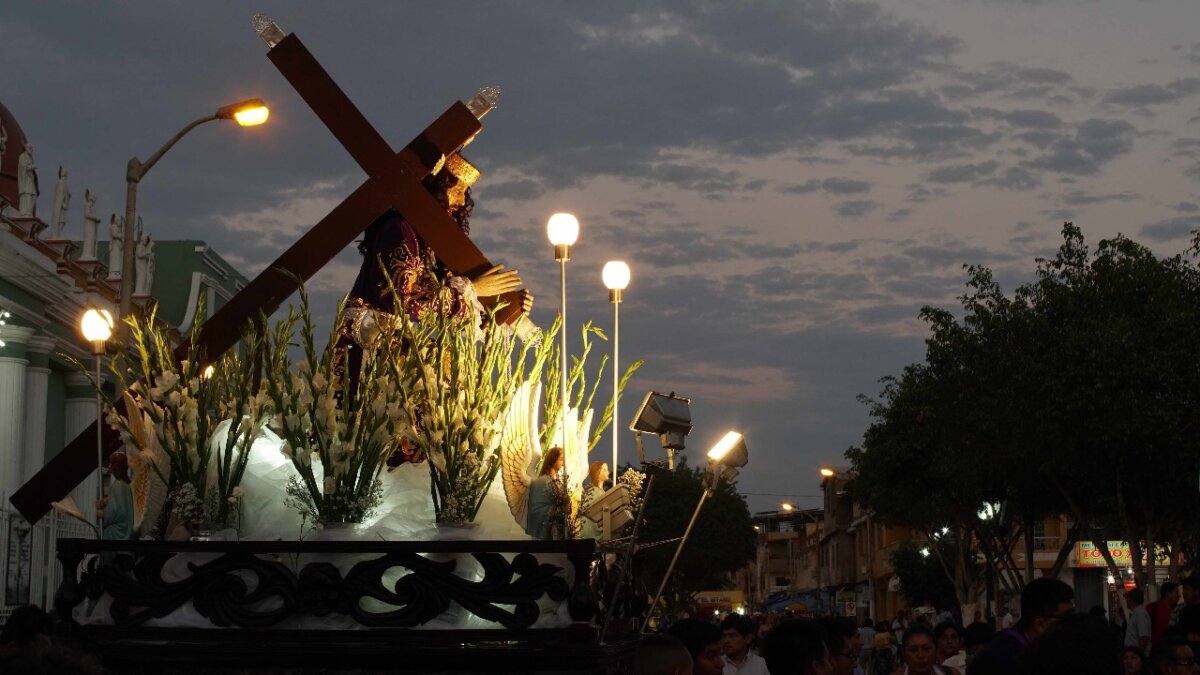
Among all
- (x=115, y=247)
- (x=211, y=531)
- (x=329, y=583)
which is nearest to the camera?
(x=329, y=583)

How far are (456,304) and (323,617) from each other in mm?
2387

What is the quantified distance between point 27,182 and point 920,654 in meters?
23.6

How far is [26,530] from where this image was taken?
20.3 m

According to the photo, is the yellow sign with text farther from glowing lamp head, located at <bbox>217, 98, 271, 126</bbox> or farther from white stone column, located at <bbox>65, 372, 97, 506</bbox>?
glowing lamp head, located at <bbox>217, 98, 271, 126</bbox>

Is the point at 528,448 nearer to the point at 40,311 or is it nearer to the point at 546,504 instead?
the point at 546,504

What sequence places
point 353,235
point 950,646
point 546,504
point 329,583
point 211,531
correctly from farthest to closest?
1. point 950,646
2. point 353,235
3. point 211,531
4. point 546,504
5. point 329,583

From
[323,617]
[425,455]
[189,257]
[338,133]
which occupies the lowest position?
[323,617]

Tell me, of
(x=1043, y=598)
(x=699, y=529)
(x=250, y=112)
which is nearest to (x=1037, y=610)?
(x=1043, y=598)

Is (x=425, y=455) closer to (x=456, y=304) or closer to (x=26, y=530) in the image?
(x=456, y=304)

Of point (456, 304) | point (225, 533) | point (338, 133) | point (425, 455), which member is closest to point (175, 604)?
point (225, 533)

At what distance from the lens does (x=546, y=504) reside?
32.3 ft

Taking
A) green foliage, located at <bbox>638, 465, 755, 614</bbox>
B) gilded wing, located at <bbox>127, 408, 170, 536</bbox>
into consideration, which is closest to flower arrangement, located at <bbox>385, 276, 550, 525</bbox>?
gilded wing, located at <bbox>127, 408, 170, 536</bbox>

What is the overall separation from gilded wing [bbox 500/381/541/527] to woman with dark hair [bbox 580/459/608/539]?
40cm

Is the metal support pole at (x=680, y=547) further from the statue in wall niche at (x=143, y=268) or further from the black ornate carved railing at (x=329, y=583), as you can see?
the statue in wall niche at (x=143, y=268)
